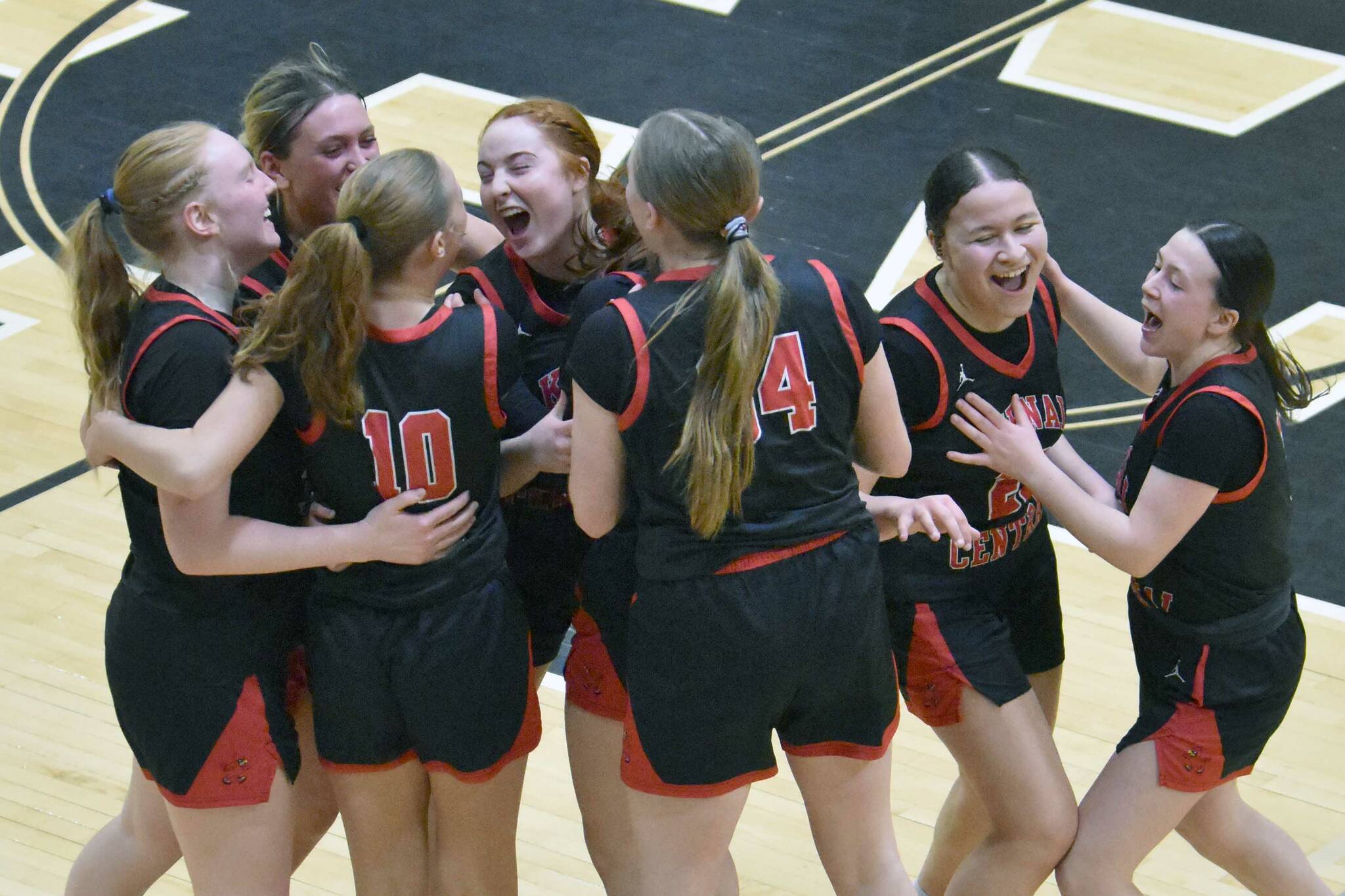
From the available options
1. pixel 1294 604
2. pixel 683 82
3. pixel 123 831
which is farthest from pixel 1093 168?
pixel 123 831

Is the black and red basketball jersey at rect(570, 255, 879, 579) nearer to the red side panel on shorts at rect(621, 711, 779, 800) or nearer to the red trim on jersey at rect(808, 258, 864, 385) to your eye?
the red trim on jersey at rect(808, 258, 864, 385)

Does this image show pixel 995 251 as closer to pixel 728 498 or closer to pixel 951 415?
pixel 951 415

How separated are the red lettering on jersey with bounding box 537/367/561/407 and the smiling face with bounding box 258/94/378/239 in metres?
0.57

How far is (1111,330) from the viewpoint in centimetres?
368

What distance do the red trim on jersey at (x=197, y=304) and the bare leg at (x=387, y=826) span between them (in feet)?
2.82

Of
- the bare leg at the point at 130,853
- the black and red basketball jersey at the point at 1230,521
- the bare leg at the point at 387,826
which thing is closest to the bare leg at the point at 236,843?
the bare leg at the point at 387,826

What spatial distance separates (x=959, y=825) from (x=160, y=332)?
2.09 m

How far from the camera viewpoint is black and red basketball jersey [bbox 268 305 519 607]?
2887 millimetres

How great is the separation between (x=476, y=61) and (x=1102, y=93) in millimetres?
3168

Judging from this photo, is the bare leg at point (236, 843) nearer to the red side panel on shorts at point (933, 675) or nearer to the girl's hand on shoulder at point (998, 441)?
the red side panel on shorts at point (933, 675)

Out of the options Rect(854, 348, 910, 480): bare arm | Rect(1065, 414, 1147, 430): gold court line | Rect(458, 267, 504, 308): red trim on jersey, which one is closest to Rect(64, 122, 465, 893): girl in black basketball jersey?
Rect(458, 267, 504, 308): red trim on jersey

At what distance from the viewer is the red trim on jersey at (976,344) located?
133 inches

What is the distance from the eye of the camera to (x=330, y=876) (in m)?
4.09

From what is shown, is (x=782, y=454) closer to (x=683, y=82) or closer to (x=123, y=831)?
(x=123, y=831)
